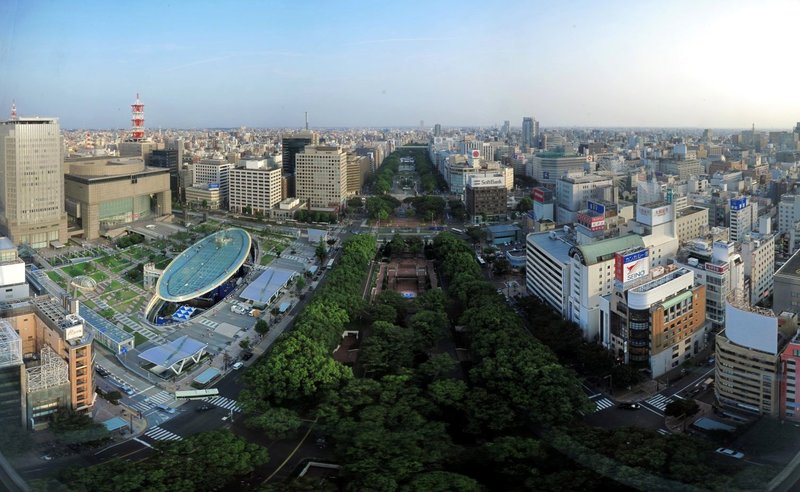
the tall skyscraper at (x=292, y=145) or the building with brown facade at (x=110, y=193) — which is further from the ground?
the tall skyscraper at (x=292, y=145)

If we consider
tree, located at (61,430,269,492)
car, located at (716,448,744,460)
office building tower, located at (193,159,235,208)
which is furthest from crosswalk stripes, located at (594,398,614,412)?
office building tower, located at (193,159,235,208)

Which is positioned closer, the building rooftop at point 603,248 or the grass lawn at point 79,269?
the building rooftop at point 603,248

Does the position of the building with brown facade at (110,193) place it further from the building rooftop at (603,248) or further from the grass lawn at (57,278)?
the building rooftop at (603,248)

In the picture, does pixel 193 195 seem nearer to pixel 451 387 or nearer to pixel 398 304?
pixel 398 304

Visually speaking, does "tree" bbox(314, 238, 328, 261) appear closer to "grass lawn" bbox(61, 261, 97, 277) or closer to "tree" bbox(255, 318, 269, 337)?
"grass lawn" bbox(61, 261, 97, 277)

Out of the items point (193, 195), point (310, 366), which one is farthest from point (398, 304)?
point (193, 195)

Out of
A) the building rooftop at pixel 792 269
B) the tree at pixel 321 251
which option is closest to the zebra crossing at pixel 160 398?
the building rooftop at pixel 792 269
